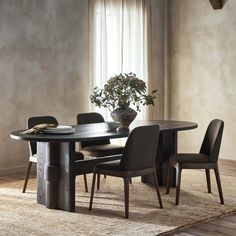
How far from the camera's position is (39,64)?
22.2ft

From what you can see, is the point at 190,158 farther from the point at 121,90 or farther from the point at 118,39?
the point at 118,39

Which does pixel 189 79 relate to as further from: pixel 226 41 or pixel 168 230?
pixel 168 230

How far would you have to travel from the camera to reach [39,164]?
484 cm

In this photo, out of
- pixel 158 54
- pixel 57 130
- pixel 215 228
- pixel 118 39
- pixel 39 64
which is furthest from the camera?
pixel 158 54

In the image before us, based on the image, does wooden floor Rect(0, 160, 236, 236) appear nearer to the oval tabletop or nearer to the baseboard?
the oval tabletop

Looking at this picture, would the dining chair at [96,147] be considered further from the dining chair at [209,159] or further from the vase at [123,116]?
the dining chair at [209,159]

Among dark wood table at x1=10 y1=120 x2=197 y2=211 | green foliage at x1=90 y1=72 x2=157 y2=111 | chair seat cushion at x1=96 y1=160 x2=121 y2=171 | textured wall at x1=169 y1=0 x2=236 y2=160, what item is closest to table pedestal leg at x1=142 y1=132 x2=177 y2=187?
green foliage at x1=90 y1=72 x2=157 y2=111

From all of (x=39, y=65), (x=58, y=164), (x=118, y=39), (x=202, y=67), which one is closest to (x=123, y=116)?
(x=58, y=164)

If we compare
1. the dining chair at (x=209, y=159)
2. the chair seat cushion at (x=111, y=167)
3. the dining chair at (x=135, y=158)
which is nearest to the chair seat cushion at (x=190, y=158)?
the dining chair at (x=209, y=159)

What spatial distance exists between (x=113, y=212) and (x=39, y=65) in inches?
111

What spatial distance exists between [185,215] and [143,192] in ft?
3.01

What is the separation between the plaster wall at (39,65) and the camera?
648cm

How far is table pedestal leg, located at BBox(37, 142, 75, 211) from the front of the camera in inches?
180

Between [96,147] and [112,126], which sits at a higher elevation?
[112,126]
